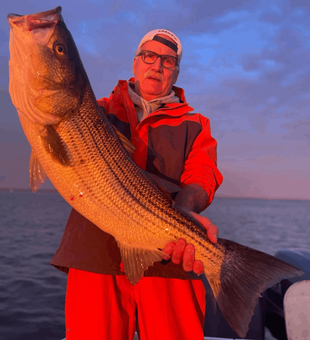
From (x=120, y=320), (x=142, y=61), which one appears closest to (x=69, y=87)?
(x=142, y=61)

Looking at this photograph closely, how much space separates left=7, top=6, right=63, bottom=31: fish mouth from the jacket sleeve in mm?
2098

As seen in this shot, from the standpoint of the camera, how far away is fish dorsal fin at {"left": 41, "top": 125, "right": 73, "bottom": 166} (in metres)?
2.70

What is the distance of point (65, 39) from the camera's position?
2912mm

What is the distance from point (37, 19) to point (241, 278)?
10.6 ft

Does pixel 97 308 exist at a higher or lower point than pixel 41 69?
lower

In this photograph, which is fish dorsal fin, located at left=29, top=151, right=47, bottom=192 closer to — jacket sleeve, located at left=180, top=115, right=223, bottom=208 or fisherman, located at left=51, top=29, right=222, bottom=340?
fisherman, located at left=51, top=29, right=222, bottom=340

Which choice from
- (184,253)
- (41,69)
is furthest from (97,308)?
(41,69)

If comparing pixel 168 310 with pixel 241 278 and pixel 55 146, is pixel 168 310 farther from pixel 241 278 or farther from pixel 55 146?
pixel 55 146

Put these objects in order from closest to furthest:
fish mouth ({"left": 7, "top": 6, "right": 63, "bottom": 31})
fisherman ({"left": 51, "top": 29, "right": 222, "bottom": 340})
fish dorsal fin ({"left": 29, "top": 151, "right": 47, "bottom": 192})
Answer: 1. fish mouth ({"left": 7, "top": 6, "right": 63, "bottom": 31})
2. fish dorsal fin ({"left": 29, "top": 151, "right": 47, "bottom": 192})
3. fisherman ({"left": 51, "top": 29, "right": 222, "bottom": 340})

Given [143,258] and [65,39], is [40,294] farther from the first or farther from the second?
[65,39]

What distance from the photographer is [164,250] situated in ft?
Answer: 9.59

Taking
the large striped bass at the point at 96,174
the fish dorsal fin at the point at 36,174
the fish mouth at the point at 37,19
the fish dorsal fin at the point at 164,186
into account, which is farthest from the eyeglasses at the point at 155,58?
the fish dorsal fin at the point at 36,174

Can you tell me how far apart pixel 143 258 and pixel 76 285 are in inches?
32.8

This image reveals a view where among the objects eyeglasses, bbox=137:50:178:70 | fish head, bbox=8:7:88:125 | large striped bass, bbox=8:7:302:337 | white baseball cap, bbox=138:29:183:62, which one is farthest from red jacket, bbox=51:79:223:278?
fish head, bbox=8:7:88:125
